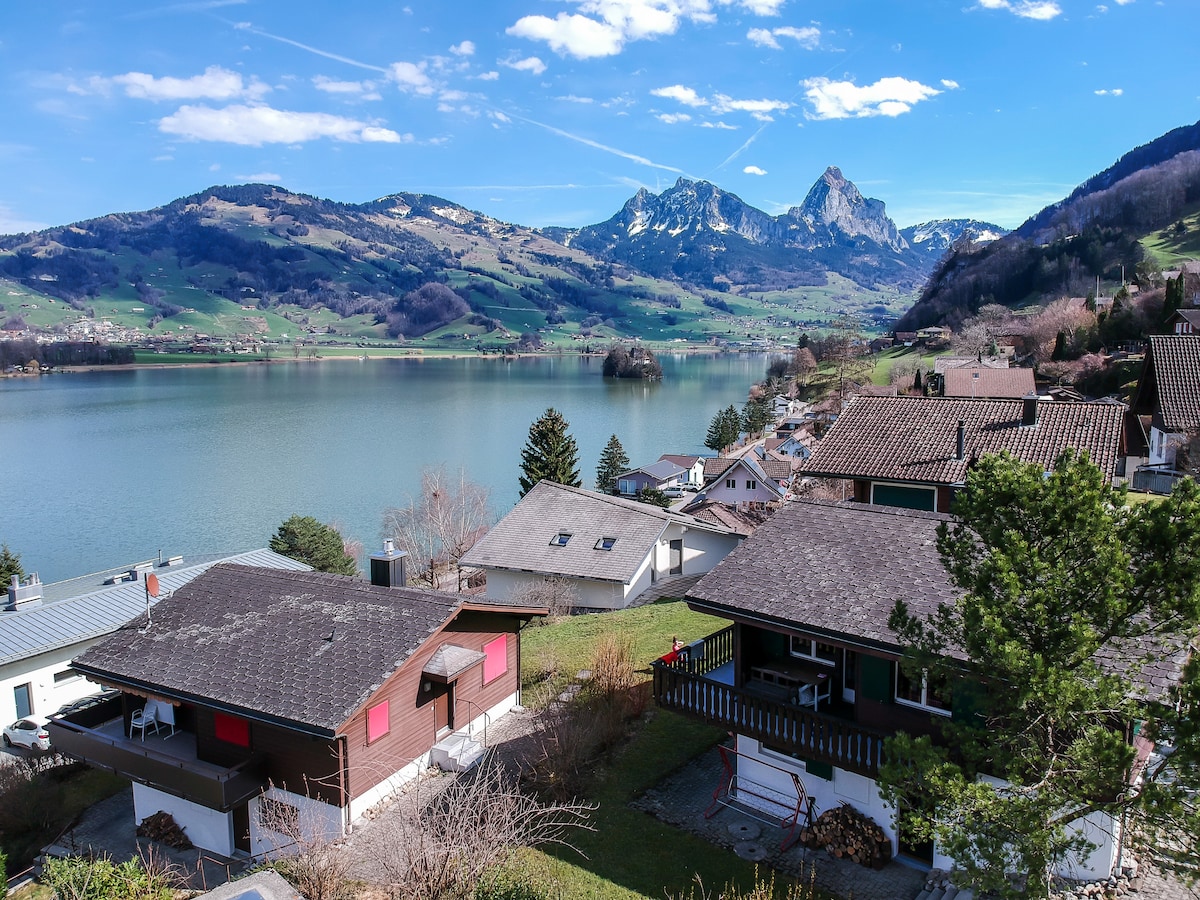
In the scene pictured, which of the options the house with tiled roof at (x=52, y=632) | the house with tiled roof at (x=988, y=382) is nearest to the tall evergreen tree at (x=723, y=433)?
the house with tiled roof at (x=988, y=382)

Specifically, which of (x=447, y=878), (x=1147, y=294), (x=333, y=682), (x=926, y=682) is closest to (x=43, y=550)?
(x=333, y=682)

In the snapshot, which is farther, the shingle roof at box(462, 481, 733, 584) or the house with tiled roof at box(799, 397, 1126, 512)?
the shingle roof at box(462, 481, 733, 584)

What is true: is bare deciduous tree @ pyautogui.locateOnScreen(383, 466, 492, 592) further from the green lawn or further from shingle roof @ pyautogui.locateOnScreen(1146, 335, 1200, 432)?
shingle roof @ pyautogui.locateOnScreen(1146, 335, 1200, 432)

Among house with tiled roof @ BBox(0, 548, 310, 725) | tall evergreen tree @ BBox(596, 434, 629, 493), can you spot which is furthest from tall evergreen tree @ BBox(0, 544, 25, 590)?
tall evergreen tree @ BBox(596, 434, 629, 493)

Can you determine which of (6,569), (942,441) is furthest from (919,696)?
(6,569)

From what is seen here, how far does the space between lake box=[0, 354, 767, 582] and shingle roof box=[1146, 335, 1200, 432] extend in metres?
36.7

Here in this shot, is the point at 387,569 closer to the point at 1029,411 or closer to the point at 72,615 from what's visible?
the point at 72,615

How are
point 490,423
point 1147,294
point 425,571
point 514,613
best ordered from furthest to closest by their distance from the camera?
point 490,423
point 1147,294
point 425,571
point 514,613

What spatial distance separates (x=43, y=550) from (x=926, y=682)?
160ft

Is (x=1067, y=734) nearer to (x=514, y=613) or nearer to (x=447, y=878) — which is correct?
(x=447, y=878)

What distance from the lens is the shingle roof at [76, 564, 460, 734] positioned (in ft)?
41.1

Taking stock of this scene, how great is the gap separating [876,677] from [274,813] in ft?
28.6

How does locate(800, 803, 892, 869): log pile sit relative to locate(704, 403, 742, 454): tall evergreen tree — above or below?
above

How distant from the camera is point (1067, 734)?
6.84m
